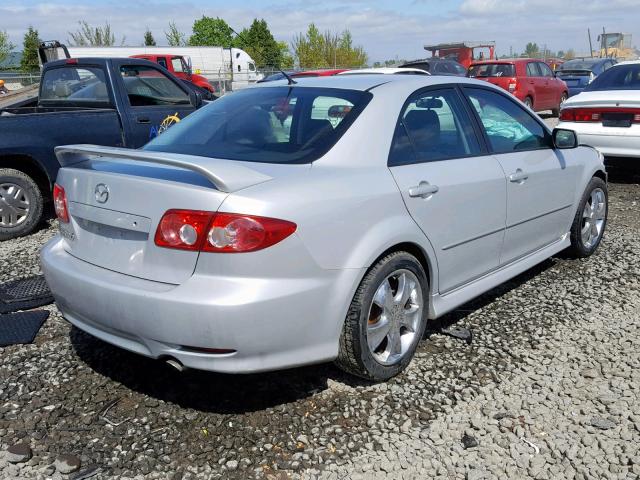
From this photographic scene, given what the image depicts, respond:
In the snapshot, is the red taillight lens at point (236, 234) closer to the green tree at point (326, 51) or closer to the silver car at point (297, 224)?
the silver car at point (297, 224)

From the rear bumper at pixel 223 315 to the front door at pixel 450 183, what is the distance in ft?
2.26

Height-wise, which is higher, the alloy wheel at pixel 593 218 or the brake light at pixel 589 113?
the brake light at pixel 589 113

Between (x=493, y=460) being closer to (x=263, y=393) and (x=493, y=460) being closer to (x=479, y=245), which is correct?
(x=263, y=393)

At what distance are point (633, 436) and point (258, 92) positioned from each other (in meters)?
2.79

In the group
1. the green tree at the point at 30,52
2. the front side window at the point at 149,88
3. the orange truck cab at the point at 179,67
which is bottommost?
the front side window at the point at 149,88

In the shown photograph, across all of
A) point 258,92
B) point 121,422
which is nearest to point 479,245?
point 258,92

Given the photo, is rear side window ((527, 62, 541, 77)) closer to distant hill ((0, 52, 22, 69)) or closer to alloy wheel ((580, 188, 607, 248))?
alloy wheel ((580, 188, 607, 248))

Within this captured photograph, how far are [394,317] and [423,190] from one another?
2.28 feet

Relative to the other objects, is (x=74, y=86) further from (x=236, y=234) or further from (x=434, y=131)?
(x=236, y=234)

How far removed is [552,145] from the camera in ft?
15.4

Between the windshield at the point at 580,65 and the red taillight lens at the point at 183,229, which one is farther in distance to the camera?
the windshield at the point at 580,65

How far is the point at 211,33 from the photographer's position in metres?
89.8

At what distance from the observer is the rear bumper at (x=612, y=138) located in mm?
7824

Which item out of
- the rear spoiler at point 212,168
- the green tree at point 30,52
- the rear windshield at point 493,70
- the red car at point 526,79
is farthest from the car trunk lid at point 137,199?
the green tree at point 30,52
